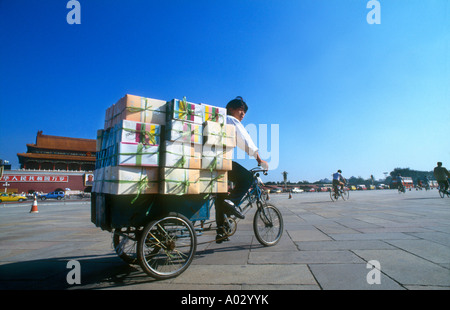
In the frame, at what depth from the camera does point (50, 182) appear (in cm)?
4138

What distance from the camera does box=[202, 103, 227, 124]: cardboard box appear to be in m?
2.85

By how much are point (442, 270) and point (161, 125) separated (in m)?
3.31

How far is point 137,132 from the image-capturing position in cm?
235

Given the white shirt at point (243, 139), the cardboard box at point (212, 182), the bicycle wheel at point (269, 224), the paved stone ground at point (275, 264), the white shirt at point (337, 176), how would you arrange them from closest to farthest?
1. the paved stone ground at point (275, 264)
2. the cardboard box at point (212, 182)
3. the white shirt at point (243, 139)
4. the bicycle wheel at point (269, 224)
5. the white shirt at point (337, 176)

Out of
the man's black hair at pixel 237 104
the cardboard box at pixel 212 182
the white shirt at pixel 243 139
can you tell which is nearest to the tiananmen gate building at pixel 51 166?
the man's black hair at pixel 237 104

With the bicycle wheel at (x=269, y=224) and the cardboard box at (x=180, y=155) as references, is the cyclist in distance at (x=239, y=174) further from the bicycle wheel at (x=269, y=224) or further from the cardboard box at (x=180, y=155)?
the cardboard box at (x=180, y=155)

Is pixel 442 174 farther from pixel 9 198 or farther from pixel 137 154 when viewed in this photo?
pixel 9 198

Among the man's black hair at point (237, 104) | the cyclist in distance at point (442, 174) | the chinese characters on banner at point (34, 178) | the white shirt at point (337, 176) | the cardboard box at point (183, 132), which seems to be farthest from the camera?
the chinese characters on banner at point (34, 178)

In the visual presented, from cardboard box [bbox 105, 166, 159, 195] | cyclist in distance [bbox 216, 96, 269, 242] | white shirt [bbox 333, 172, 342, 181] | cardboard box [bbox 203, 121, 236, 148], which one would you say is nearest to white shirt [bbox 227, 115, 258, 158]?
cyclist in distance [bbox 216, 96, 269, 242]

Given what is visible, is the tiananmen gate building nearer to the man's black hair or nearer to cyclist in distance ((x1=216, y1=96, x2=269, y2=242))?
the man's black hair

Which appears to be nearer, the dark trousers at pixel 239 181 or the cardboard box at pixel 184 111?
the cardboard box at pixel 184 111

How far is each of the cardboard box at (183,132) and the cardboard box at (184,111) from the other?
6 cm

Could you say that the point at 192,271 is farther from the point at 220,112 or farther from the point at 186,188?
the point at 220,112

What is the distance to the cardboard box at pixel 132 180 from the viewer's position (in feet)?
7.16
